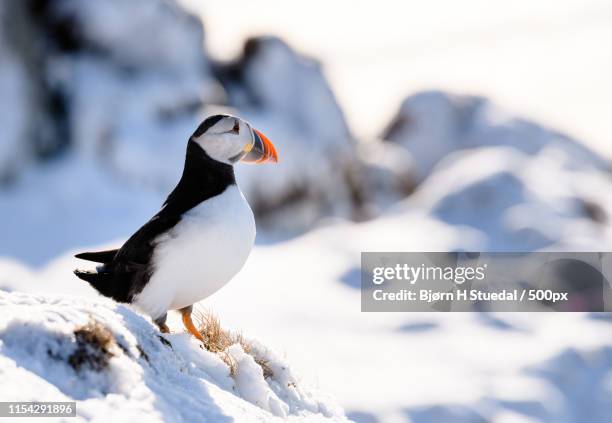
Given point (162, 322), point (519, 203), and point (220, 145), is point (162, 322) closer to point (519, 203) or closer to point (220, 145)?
point (220, 145)

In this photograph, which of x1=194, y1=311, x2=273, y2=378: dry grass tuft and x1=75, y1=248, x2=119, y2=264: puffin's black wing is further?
x1=75, y1=248, x2=119, y2=264: puffin's black wing

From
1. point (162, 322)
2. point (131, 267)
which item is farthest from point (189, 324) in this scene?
point (131, 267)

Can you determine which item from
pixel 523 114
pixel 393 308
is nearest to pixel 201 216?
pixel 393 308

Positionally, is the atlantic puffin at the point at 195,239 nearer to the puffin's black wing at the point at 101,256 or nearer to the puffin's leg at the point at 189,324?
the puffin's leg at the point at 189,324

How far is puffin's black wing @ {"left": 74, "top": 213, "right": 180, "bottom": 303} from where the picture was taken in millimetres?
5137

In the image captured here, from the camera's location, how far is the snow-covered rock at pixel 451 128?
40688 mm

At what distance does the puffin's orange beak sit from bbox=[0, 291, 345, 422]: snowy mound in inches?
57.0

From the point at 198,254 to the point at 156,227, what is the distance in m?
0.39

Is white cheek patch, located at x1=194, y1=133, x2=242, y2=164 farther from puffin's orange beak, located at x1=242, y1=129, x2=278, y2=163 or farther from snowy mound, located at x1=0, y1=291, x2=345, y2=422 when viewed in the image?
snowy mound, located at x1=0, y1=291, x2=345, y2=422

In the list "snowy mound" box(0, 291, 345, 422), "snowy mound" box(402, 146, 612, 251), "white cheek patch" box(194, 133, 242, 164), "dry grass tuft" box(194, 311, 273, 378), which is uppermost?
"snowy mound" box(402, 146, 612, 251)

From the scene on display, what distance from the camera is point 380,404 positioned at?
53.8ft

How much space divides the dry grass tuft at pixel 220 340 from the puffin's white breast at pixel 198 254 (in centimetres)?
37

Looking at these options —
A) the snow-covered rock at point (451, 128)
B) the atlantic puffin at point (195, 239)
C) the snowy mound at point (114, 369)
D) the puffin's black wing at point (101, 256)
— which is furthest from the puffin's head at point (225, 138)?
the snow-covered rock at point (451, 128)

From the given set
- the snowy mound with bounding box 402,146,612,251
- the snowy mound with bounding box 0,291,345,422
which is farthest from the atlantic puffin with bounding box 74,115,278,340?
the snowy mound with bounding box 402,146,612,251
